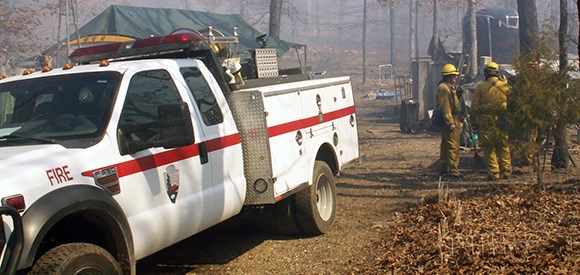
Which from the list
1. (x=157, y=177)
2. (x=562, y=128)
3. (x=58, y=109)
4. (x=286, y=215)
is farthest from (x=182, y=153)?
(x=562, y=128)

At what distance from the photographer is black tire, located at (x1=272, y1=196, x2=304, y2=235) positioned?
6793 mm

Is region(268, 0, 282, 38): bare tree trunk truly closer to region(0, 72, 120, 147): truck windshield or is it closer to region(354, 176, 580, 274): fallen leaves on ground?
region(354, 176, 580, 274): fallen leaves on ground


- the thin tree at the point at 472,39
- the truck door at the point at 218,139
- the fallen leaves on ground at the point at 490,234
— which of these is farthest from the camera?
the thin tree at the point at 472,39

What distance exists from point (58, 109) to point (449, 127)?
7170mm

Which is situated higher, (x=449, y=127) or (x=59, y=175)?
(x=59, y=175)

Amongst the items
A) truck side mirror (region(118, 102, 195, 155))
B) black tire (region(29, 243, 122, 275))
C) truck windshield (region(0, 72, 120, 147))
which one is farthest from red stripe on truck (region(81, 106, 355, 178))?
black tire (region(29, 243, 122, 275))

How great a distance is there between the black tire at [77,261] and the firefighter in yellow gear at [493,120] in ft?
21.0

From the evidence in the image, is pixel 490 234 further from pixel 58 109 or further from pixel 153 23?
pixel 153 23

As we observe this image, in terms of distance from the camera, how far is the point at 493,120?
9211mm

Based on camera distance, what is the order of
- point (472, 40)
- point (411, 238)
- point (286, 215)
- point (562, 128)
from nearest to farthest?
point (411, 238) → point (286, 215) → point (562, 128) → point (472, 40)

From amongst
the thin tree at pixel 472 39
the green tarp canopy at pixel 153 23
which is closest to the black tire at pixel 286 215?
the green tarp canopy at pixel 153 23

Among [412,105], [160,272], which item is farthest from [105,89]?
[412,105]

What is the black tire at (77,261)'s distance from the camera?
3.69 meters

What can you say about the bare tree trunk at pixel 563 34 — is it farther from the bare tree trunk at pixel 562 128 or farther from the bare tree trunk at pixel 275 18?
the bare tree trunk at pixel 275 18
